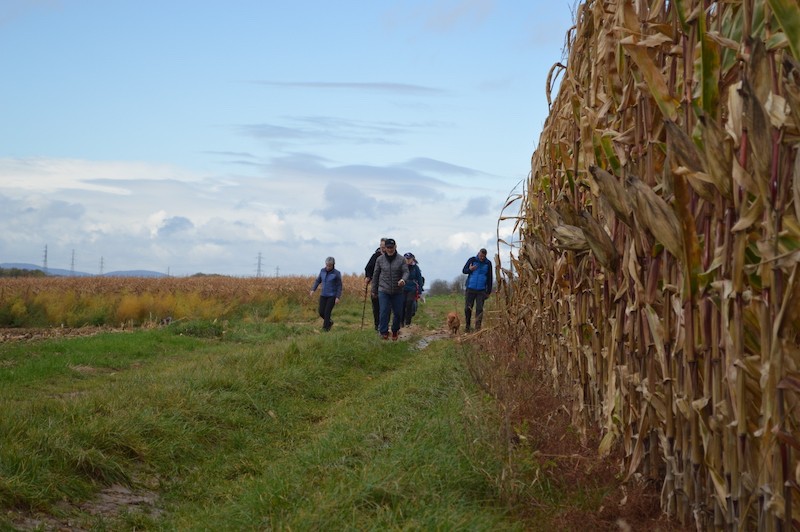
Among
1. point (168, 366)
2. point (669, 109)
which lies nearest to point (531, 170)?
point (669, 109)

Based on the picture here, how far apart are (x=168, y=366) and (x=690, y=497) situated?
35.9 feet

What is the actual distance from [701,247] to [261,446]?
5539 millimetres

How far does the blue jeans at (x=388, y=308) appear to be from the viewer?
685 inches

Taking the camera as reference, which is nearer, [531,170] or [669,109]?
[669,109]

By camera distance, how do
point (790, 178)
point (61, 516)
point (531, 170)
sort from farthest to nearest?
point (531, 170)
point (61, 516)
point (790, 178)

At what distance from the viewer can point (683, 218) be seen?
14.2ft

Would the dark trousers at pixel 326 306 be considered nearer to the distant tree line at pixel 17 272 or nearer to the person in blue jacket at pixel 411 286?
the person in blue jacket at pixel 411 286

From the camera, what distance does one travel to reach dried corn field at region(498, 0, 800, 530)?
3596 mm

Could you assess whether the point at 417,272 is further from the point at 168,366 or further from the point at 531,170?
the point at 531,170

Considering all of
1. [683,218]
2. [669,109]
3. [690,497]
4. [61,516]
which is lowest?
[61,516]

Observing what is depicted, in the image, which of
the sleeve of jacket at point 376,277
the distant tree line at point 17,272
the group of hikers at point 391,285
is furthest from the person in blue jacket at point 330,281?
the distant tree line at point 17,272

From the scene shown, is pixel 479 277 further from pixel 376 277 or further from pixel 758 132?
pixel 758 132

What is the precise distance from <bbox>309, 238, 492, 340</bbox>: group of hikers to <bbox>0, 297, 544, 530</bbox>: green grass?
13.3 feet

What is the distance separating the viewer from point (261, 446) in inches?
342
